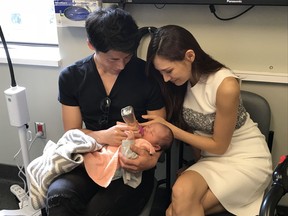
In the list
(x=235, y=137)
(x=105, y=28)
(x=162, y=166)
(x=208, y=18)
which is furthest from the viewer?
(x=162, y=166)

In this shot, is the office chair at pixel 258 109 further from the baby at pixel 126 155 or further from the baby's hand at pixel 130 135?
the baby's hand at pixel 130 135

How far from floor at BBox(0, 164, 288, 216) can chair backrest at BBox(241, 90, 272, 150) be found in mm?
594

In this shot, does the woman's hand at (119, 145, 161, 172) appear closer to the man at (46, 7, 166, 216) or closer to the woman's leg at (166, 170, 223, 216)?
the man at (46, 7, 166, 216)

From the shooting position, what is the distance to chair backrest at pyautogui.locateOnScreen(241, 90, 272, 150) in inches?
65.2

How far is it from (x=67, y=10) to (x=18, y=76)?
592 mm

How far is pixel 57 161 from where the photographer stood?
140cm

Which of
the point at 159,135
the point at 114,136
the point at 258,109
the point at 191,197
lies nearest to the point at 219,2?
the point at 258,109

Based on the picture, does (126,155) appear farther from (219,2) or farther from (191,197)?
(219,2)

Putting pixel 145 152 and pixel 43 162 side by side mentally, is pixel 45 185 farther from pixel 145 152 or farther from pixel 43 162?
pixel 145 152

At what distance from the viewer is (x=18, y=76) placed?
2170mm

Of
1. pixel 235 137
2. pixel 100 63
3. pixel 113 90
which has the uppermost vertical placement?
pixel 100 63

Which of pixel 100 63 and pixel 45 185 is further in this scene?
pixel 100 63

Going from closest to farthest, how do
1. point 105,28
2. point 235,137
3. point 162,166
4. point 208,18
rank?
point 105,28 → point 235,137 → point 208,18 → point 162,166

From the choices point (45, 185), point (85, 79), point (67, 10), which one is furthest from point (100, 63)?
point (45, 185)
